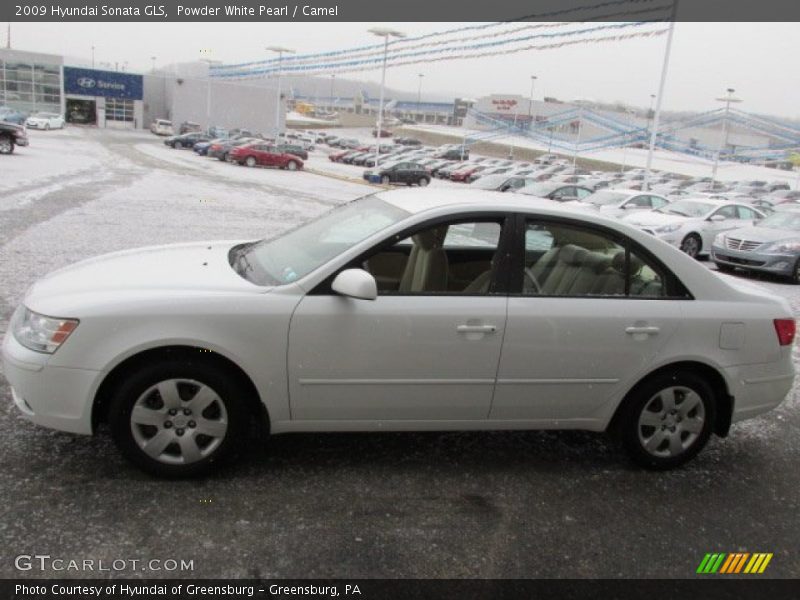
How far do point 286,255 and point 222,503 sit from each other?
4.73 feet

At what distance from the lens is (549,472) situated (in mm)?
4008

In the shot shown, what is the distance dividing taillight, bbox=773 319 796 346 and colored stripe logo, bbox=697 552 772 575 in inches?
55.2

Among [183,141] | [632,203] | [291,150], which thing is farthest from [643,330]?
[183,141]

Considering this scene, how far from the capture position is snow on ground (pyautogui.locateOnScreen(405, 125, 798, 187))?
234ft

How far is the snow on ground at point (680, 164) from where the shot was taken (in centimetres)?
7131

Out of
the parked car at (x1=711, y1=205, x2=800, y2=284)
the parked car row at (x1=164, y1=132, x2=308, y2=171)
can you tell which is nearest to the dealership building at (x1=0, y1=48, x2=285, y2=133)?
the parked car row at (x1=164, y1=132, x2=308, y2=171)

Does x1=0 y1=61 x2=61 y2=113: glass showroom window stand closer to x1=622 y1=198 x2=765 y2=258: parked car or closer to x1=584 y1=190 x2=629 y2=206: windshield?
x1=584 y1=190 x2=629 y2=206: windshield

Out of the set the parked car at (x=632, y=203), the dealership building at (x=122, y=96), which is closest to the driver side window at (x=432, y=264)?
the parked car at (x=632, y=203)

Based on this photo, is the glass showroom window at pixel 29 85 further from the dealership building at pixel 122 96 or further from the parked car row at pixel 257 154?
the parked car row at pixel 257 154

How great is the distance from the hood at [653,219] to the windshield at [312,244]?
Answer: 11.6m

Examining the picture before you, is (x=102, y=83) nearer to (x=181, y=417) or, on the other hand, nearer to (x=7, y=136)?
(x=7, y=136)
